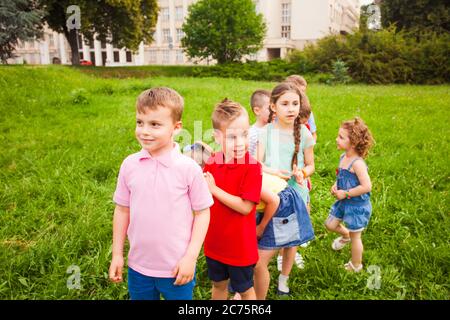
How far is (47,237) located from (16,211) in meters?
0.78

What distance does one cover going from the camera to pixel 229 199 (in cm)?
198

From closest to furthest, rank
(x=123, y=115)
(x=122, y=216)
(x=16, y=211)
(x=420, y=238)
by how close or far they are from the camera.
Result: (x=122, y=216)
(x=420, y=238)
(x=16, y=211)
(x=123, y=115)

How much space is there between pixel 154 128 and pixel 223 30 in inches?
1206

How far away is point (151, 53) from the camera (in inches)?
2457

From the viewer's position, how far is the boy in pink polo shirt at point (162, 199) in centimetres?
180

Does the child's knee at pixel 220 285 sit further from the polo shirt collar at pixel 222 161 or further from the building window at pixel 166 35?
the building window at pixel 166 35

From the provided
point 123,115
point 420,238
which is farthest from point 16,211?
point 123,115

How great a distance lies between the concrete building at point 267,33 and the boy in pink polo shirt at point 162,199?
1824 inches

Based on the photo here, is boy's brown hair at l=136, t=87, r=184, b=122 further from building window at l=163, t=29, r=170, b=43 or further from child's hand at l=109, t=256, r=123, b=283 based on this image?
building window at l=163, t=29, r=170, b=43

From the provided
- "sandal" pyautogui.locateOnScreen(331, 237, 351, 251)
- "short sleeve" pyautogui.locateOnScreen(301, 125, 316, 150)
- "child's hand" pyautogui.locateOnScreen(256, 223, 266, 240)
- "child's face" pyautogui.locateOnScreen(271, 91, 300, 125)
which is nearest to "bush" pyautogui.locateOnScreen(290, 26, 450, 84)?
"sandal" pyautogui.locateOnScreen(331, 237, 351, 251)

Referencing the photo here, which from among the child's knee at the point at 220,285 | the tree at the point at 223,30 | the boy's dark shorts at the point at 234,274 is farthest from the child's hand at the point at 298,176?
the tree at the point at 223,30

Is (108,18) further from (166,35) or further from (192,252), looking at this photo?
(166,35)

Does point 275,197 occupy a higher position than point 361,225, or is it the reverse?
point 275,197

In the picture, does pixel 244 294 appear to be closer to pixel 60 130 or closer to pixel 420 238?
pixel 420 238
